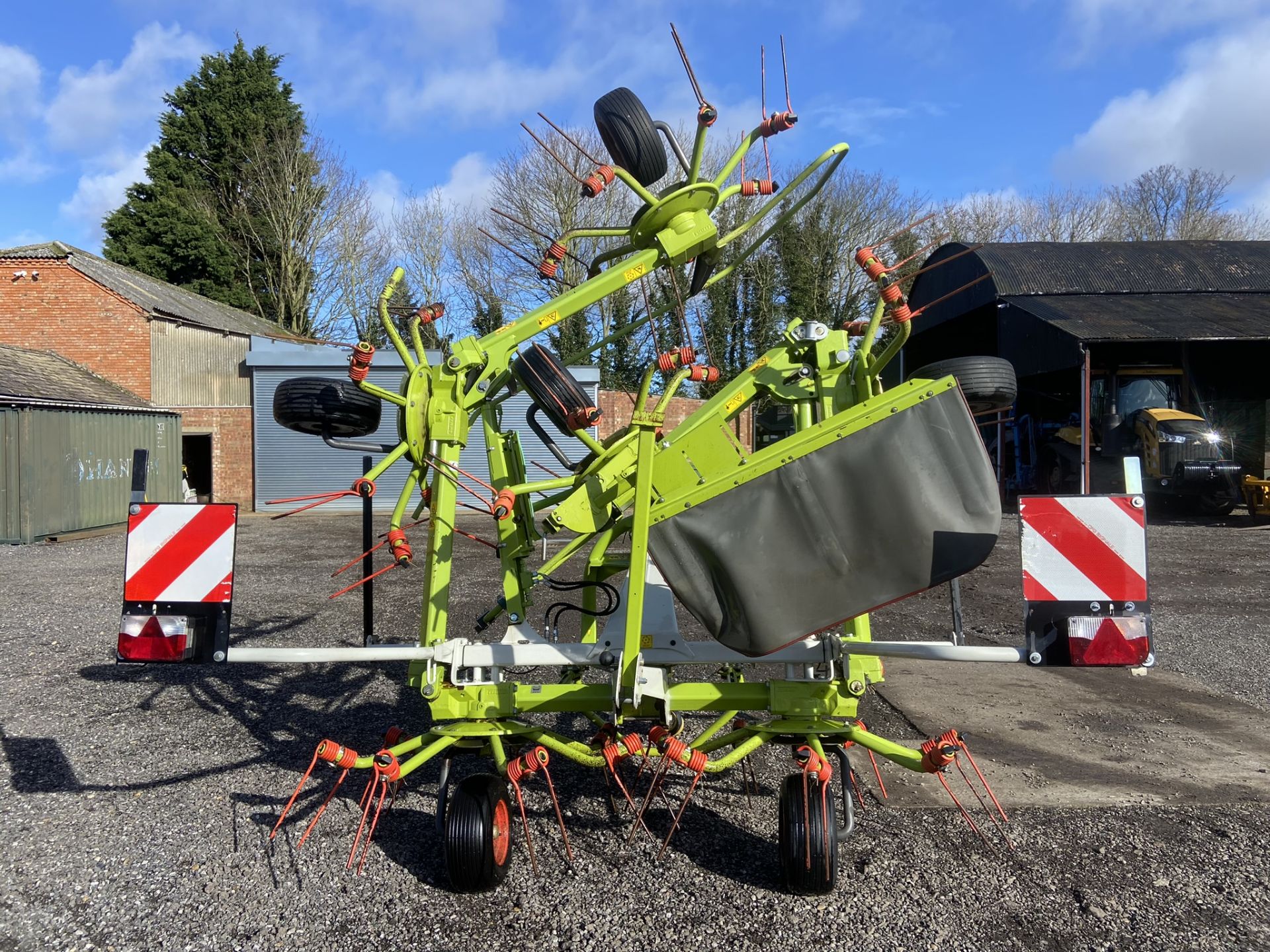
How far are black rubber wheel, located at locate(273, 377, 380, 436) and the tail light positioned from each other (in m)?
2.88

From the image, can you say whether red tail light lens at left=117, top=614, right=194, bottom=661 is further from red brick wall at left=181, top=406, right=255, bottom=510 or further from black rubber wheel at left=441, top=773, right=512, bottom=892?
red brick wall at left=181, top=406, right=255, bottom=510

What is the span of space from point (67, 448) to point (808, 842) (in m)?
17.9

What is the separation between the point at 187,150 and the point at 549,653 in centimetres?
4107

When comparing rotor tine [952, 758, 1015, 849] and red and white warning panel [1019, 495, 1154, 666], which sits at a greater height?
red and white warning panel [1019, 495, 1154, 666]

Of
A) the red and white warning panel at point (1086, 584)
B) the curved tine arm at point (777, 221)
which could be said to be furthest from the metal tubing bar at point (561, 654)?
the curved tine arm at point (777, 221)

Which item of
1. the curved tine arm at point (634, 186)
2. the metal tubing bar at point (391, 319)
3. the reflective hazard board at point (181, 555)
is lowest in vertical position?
the reflective hazard board at point (181, 555)

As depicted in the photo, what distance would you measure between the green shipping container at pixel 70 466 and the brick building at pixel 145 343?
2.92m

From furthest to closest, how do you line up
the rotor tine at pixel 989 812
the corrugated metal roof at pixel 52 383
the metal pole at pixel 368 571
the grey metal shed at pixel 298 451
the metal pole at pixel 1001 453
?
the grey metal shed at pixel 298 451 < the metal pole at pixel 1001 453 < the corrugated metal roof at pixel 52 383 < the metal pole at pixel 368 571 < the rotor tine at pixel 989 812

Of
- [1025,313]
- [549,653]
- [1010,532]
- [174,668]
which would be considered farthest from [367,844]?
[1025,313]

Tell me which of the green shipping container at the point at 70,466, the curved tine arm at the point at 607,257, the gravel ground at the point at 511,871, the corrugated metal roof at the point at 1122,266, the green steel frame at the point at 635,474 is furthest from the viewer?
the corrugated metal roof at the point at 1122,266

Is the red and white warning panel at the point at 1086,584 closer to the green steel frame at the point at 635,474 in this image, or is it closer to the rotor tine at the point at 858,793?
the green steel frame at the point at 635,474

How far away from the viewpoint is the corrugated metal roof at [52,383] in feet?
54.0

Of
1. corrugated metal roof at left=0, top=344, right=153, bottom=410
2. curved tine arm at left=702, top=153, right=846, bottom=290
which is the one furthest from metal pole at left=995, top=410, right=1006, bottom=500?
corrugated metal roof at left=0, top=344, right=153, bottom=410

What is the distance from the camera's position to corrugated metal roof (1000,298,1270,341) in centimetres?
1634
